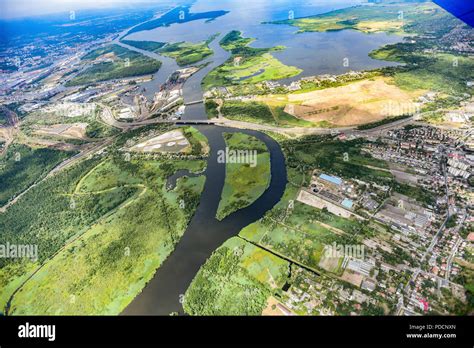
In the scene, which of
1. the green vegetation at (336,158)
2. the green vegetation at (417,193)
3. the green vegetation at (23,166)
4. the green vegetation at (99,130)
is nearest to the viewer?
the green vegetation at (417,193)

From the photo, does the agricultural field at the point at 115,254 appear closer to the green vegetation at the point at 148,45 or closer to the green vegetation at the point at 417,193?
the green vegetation at the point at 417,193

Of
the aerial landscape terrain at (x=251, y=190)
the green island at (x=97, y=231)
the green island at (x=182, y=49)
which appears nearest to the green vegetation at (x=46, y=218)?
the green island at (x=97, y=231)

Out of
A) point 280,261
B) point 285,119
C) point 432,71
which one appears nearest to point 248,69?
point 285,119

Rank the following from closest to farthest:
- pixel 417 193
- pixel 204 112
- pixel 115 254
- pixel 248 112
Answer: pixel 115 254, pixel 417 193, pixel 248 112, pixel 204 112

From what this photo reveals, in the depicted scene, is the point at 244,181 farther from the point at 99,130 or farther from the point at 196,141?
the point at 99,130
